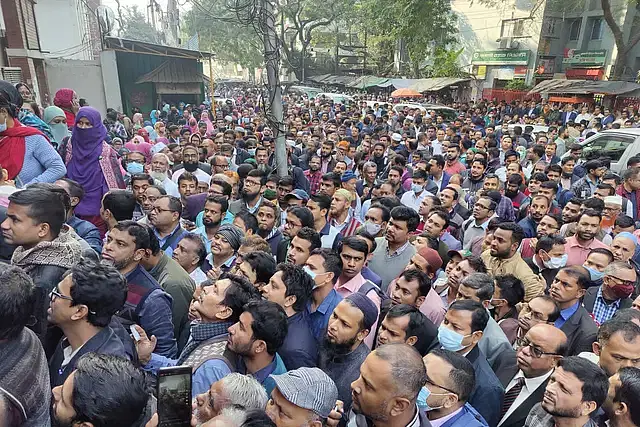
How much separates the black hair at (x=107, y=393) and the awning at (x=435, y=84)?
80.6ft

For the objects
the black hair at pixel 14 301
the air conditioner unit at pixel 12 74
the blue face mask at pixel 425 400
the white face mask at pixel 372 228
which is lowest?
the white face mask at pixel 372 228

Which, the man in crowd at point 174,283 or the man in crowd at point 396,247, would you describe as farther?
the man in crowd at point 396,247

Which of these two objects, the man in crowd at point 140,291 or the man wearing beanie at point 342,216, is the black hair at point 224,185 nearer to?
the man wearing beanie at point 342,216

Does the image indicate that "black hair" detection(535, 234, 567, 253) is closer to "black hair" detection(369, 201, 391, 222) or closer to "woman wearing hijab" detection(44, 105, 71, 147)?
"black hair" detection(369, 201, 391, 222)

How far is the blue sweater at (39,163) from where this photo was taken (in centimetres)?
350

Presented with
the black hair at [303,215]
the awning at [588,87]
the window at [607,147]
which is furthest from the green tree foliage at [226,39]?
the black hair at [303,215]

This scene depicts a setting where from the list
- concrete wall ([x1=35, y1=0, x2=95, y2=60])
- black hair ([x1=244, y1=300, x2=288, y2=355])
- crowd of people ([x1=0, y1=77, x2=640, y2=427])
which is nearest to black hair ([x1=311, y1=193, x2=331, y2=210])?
crowd of people ([x1=0, y1=77, x2=640, y2=427])

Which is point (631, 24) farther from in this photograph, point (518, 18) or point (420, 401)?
point (420, 401)

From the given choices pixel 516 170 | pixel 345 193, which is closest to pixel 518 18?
pixel 516 170

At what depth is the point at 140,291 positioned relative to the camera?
8.75 feet

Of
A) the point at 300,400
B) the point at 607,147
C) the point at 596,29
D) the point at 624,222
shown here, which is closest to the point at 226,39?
the point at 596,29

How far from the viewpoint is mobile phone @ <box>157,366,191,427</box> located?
5.36 ft

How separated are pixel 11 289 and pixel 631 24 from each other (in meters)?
29.0

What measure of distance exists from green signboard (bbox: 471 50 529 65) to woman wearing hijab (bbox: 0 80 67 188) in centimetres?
2753
